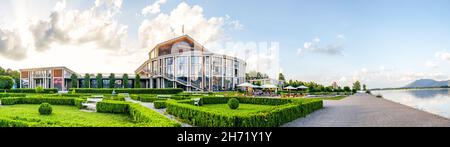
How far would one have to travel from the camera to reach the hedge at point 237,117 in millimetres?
8258

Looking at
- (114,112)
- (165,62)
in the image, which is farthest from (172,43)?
(114,112)

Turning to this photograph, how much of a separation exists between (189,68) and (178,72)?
2131mm

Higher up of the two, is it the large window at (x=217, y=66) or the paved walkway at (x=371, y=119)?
the large window at (x=217, y=66)

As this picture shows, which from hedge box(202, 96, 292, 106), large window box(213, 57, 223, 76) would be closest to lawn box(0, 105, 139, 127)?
hedge box(202, 96, 292, 106)

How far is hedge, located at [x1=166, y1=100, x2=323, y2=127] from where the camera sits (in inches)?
325

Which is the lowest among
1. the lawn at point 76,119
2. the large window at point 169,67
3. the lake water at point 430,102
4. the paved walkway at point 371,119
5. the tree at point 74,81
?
the lake water at point 430,102

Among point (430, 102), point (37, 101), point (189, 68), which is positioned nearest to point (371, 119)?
point (37, 101)

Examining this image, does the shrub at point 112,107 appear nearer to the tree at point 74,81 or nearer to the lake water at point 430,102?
the lake water at point 430,102

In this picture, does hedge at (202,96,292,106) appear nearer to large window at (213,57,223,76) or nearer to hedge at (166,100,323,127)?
hedge at (166,100,323,127)

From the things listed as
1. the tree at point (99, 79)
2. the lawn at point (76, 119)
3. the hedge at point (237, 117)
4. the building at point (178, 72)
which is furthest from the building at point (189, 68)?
the hedge at point (237, 117)

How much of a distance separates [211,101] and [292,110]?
9.53 m

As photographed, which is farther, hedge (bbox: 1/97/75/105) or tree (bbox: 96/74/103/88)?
tree (bbox: 96/74/103/88)

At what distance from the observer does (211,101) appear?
20.3 m
